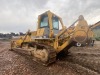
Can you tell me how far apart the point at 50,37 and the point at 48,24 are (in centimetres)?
84

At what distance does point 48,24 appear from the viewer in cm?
821

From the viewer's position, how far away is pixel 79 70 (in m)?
6.39

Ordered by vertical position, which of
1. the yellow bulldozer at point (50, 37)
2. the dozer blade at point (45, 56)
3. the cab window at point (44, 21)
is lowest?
the dozer blade at point (45, 56)

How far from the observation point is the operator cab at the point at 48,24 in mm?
7949

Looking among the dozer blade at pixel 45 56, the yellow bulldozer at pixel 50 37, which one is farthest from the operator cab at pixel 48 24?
the dozer blade at pixel 45 56

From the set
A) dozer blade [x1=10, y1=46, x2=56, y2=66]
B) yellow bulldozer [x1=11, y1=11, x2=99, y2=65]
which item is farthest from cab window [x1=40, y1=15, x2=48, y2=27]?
dozer blade [x1=10, y1=46, x2=56, y2=66]

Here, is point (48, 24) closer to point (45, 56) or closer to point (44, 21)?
point (44, 21)

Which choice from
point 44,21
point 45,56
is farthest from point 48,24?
point 45,56

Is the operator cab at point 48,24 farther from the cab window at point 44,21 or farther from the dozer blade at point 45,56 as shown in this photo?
the dozer blade at point 45,56

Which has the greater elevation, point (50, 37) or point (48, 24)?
point (48, 24)

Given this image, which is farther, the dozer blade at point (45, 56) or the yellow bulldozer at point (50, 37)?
the dozer blade at point (45, 56)

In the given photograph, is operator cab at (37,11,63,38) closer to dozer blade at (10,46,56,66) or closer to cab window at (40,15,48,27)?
cab window at (40,15,48,27)

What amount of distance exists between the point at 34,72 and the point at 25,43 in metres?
3.76

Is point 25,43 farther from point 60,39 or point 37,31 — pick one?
point 60,39
